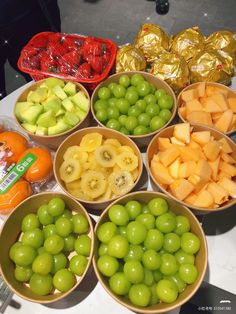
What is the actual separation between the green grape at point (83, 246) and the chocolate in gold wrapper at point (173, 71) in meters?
0.73

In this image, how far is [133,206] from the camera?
966 millimetres

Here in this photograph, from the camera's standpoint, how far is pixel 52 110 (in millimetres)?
1203

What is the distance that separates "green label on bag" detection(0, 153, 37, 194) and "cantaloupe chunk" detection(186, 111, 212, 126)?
57 cm

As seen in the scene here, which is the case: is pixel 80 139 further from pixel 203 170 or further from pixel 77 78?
pixel 203 170

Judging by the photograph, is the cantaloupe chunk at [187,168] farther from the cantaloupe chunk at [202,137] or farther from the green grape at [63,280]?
the green grape at [63,280]

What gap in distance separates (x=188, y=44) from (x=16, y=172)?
3.04 feet

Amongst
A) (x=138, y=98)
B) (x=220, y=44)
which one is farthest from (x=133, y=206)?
(x=220, y=44)

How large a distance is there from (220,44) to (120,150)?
2.36 feet

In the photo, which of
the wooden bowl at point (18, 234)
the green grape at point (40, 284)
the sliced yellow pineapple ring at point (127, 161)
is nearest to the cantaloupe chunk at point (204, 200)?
the sliced yellow pineapple ring at point (127, 161)

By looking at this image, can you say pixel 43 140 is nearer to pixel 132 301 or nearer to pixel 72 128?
pixel 72 128

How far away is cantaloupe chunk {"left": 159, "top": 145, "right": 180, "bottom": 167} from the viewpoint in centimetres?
104

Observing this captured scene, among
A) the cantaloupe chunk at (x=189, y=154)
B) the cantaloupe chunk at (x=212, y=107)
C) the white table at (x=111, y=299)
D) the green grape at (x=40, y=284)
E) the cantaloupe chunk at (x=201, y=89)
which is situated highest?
the cantaloupe chunk at (x=201, y=89)

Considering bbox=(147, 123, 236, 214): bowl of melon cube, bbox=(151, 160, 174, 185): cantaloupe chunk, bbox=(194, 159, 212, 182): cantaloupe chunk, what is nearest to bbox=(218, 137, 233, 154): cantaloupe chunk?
bbox=(147, 123, 236, 214): bowl of melon cube

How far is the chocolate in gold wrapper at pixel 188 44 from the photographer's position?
1.43 m
